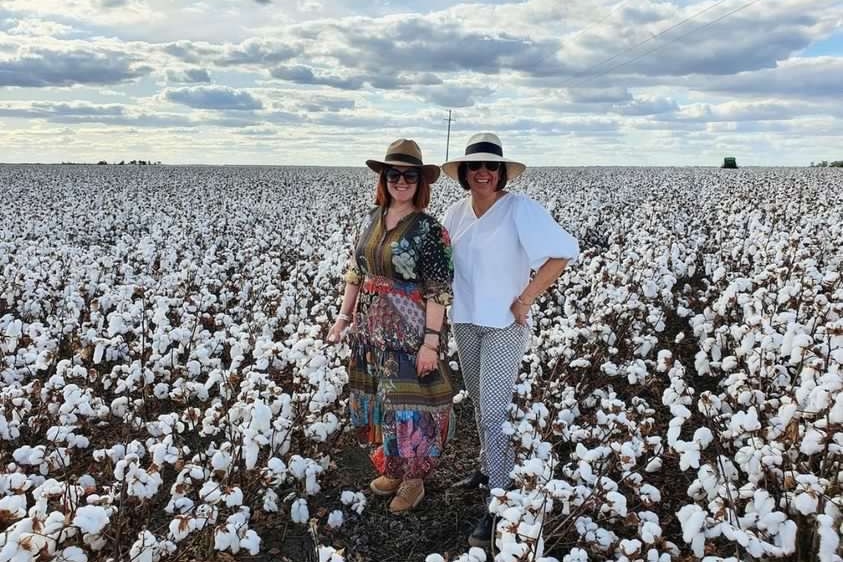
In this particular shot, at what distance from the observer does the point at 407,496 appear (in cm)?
456

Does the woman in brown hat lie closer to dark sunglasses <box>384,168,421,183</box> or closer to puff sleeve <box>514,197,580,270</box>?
dark sunglasses <box>384,168,421,183</box>

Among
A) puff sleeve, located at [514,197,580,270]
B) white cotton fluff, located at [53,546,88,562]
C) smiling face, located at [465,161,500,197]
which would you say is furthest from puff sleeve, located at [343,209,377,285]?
white cotton fluff, located at [53,546,88,562]

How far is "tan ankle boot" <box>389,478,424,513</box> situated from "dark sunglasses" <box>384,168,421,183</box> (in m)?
1.87

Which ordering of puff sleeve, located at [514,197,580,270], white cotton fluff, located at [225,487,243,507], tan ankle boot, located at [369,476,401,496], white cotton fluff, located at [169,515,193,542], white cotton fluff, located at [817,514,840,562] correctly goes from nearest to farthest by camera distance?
white cotton fluff, located at [817,514,840,562] → white cotton fluff, located at [169,515,193,542] → white cotton fluff, located at [225,487,243,507] → puff sleeve, located at [514,197,580,270] → tan ankle boot, located at [369,476,401,496]

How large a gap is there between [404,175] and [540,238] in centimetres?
82

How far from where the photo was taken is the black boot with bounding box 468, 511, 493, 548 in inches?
159

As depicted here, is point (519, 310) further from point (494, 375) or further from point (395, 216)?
point (395, 216)

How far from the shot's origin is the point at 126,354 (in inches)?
244

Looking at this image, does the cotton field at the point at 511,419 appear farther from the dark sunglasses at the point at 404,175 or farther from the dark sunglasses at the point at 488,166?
the dark sunglasses at the point at 488,166

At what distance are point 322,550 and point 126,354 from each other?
4.01 m

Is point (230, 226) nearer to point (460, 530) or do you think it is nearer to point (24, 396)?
point (24, 396)

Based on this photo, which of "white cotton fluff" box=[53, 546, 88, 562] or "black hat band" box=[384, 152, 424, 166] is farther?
"black hat band" box=[384, 152, 424, 166]

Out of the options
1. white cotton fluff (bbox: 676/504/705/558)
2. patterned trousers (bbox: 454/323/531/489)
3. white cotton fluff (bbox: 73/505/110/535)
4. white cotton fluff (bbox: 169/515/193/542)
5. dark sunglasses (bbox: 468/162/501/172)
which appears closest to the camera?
white cotton fluff (bbox: 73/505/110/535)

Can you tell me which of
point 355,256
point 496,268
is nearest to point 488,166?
point 496,268
